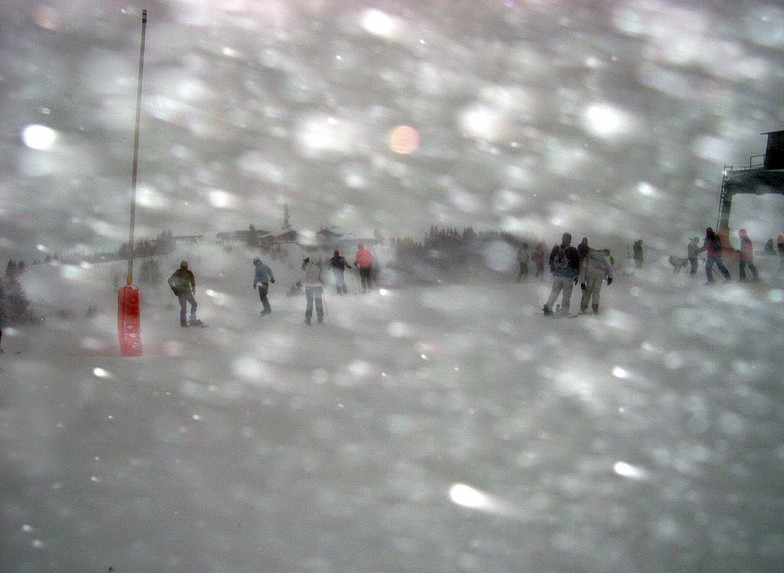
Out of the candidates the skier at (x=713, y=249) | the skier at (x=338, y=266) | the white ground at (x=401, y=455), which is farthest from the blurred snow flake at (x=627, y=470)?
the skier at (x=338, y=266)

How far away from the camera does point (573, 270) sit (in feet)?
38.0

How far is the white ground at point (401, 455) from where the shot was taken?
3572 millimetres

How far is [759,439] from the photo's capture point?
16.4 feet

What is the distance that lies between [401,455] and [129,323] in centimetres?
606

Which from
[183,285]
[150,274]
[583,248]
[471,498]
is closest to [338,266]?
[183,285]

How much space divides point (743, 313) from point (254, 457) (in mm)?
10438

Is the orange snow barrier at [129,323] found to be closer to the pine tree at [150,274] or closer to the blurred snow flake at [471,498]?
the blurred snow flake at [471,498]

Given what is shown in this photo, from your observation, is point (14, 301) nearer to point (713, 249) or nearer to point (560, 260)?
point (560, 260)

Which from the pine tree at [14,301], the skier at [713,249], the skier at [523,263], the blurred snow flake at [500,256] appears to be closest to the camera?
the pine tree at [14,301]

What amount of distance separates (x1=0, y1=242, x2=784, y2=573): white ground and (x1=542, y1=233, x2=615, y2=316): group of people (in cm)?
217

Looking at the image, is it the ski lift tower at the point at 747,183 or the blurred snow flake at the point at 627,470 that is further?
the ski lift tower at the point at 747,183

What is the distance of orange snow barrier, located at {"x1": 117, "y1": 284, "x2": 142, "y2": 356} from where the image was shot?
9.13 m

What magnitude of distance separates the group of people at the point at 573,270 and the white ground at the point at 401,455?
7.11ft

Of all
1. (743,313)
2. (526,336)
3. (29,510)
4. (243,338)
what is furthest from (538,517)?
(743,313)
